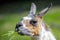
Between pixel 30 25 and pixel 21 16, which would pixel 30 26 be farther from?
pixel 21 16

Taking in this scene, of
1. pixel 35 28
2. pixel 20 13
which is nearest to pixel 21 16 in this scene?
pixel 20 13

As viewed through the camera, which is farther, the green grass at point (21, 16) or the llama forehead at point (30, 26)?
the green grass at point (21, 16)

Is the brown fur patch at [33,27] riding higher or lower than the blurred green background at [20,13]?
lower

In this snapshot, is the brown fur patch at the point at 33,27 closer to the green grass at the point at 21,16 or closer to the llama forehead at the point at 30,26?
the llama forehead at the point at 30,26

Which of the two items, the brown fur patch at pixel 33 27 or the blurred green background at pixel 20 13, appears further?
the blurred green background at pixel 20 13

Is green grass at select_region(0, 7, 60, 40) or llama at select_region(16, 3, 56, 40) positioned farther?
green grass at select_region(0, 7, 60, 40)

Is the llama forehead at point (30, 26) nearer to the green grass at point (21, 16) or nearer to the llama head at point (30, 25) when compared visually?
the llama head at point (30, 25)

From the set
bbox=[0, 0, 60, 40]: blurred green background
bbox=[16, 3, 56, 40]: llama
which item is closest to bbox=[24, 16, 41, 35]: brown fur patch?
bbox=[16, 3, 56, 40]: llama

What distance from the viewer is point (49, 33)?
14.0ft

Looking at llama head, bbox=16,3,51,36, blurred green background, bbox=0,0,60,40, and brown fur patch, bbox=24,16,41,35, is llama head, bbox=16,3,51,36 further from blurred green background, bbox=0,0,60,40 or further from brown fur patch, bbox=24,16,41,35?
blurred green background, bbox=0,0,60,40

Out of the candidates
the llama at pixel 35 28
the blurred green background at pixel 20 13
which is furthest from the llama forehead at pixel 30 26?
the blurred green background at pixel 20 13

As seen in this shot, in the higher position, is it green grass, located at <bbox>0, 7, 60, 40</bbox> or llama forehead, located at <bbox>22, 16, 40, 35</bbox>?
green grass, located at <bbox>0, 7, 60, 40</bbox>

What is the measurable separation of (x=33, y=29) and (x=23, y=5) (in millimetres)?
3168

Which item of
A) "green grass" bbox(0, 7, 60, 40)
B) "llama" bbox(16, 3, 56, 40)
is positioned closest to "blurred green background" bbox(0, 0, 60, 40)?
"green grass" bbox(0, 7, 60, 40)
